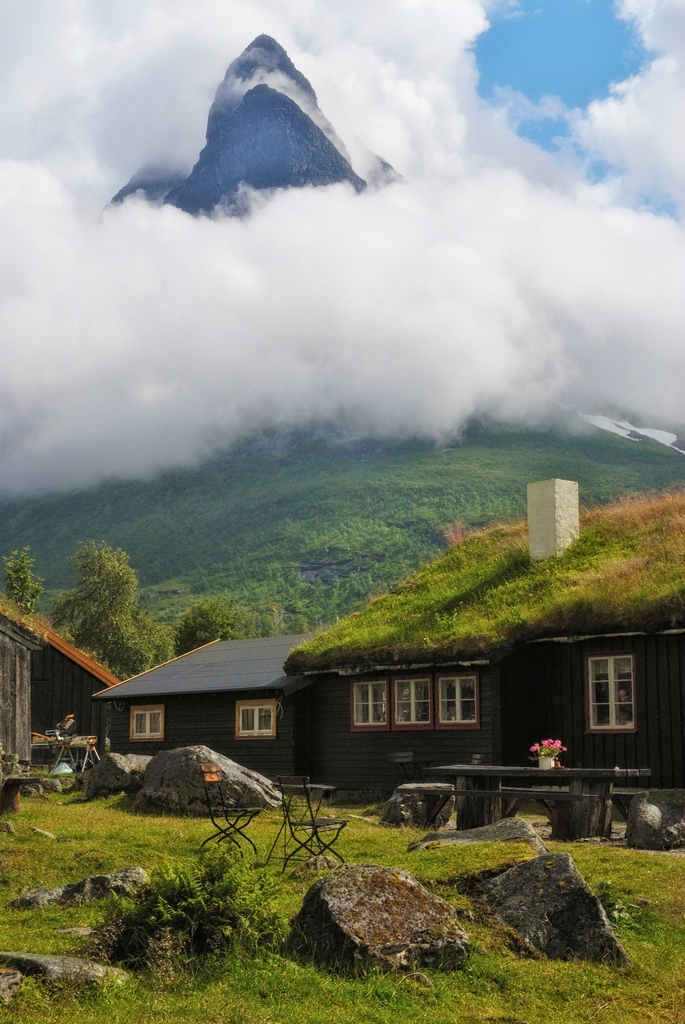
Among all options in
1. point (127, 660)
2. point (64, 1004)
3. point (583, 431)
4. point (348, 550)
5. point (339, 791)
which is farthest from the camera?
point (583, 431)

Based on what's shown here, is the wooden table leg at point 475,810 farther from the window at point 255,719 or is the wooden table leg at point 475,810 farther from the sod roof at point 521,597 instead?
the window at point 255,719

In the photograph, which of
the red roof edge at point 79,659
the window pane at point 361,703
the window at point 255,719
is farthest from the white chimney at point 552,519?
the red roof edge at point 79,659

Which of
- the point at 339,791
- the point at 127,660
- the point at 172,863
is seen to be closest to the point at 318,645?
the point at 339,791

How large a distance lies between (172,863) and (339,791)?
1620 cm

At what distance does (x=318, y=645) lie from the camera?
81.7ft

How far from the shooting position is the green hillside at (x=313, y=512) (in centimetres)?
11594

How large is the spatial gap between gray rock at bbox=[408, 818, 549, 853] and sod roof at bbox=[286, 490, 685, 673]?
8.23 metres

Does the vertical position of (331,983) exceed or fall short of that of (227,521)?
it falls short

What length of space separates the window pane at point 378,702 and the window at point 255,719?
2.75m

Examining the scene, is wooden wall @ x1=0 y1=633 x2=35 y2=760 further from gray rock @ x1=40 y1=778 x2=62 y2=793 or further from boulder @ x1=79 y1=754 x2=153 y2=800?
gray rock @ x1=40 y1=778 x2=62 y2=793

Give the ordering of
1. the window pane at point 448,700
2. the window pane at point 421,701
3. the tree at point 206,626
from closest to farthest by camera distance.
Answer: the window pane at point 448,700
the window pane at point 421,701
the tree at point 206,626

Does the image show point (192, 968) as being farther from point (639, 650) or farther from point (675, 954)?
point (639, 650)

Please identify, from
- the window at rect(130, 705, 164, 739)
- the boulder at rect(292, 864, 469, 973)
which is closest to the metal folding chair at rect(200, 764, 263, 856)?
the boulder at rect(292, 864, 469, 973)

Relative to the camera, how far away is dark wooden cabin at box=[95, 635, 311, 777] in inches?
998
